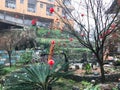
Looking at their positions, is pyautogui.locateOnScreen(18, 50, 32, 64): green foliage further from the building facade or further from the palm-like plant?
the building facade

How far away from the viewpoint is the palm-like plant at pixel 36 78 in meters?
5.80

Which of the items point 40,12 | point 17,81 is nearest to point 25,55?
→ point 17,81

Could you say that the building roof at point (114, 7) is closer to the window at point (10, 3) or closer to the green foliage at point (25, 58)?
the green foliage at point (25, 58)

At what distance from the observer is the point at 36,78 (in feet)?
19.0

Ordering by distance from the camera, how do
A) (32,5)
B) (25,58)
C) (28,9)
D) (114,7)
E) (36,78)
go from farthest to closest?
(32,5)
(28,9)
(25,58)
(114,7)
(36,78)

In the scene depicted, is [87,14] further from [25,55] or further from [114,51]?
[25,55]

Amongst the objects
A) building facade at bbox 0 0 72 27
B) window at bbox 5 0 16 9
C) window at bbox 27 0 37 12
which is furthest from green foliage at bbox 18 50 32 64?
window at bbox 27 0 37 12

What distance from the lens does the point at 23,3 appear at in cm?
4753

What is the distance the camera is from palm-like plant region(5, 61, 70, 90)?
580 centimetres

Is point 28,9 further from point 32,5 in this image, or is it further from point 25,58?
point 25,58

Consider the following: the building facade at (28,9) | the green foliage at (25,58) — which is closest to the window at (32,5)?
the building facade at (28,9)

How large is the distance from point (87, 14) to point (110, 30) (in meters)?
1.09

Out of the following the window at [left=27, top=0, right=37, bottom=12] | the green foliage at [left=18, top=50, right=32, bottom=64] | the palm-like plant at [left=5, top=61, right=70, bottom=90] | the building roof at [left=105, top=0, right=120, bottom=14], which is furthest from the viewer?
the window at [left=27, top=0, right=37, bottom=12]

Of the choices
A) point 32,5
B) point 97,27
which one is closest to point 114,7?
point 97,27
